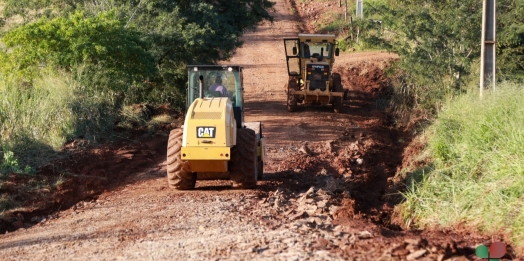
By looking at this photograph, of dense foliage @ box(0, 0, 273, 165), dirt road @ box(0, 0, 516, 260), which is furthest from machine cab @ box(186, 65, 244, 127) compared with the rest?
dense foliage @ box(0, 0, 273, 165)

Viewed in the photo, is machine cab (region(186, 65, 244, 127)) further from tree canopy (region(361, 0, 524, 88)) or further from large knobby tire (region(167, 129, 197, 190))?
tree canopy (region(361, 0, 524, 88))

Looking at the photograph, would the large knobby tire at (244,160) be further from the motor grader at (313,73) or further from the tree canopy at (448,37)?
the motor grader at (313,73)

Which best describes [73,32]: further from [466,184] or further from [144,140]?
[466,184]

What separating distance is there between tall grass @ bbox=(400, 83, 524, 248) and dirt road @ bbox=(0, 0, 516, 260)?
0.53 m

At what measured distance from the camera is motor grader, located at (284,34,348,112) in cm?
2256

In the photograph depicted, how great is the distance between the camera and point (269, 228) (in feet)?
32.1

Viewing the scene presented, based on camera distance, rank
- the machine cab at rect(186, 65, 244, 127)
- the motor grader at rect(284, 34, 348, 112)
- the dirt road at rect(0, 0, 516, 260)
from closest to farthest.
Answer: the dirt road at rect(0, 0, 516, 260), the machine cab at rect(186, 65, 244, 127), the motor grader at rect(284, 34, 348, 112)

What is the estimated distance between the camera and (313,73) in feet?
74.0

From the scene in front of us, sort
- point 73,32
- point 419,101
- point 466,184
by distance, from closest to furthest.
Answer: point 466,184 → point 73,32 → point 419,101

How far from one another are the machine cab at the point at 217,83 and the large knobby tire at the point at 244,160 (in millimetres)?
733

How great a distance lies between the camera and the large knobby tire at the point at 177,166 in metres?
12.3

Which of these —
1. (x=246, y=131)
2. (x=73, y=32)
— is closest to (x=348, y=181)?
(x=246, y=131)

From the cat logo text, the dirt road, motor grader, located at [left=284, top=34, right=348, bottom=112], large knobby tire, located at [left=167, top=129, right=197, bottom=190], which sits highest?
motor grader, located at [left=284, top=34, right=348, bottom=112]

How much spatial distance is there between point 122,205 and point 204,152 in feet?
5.43
